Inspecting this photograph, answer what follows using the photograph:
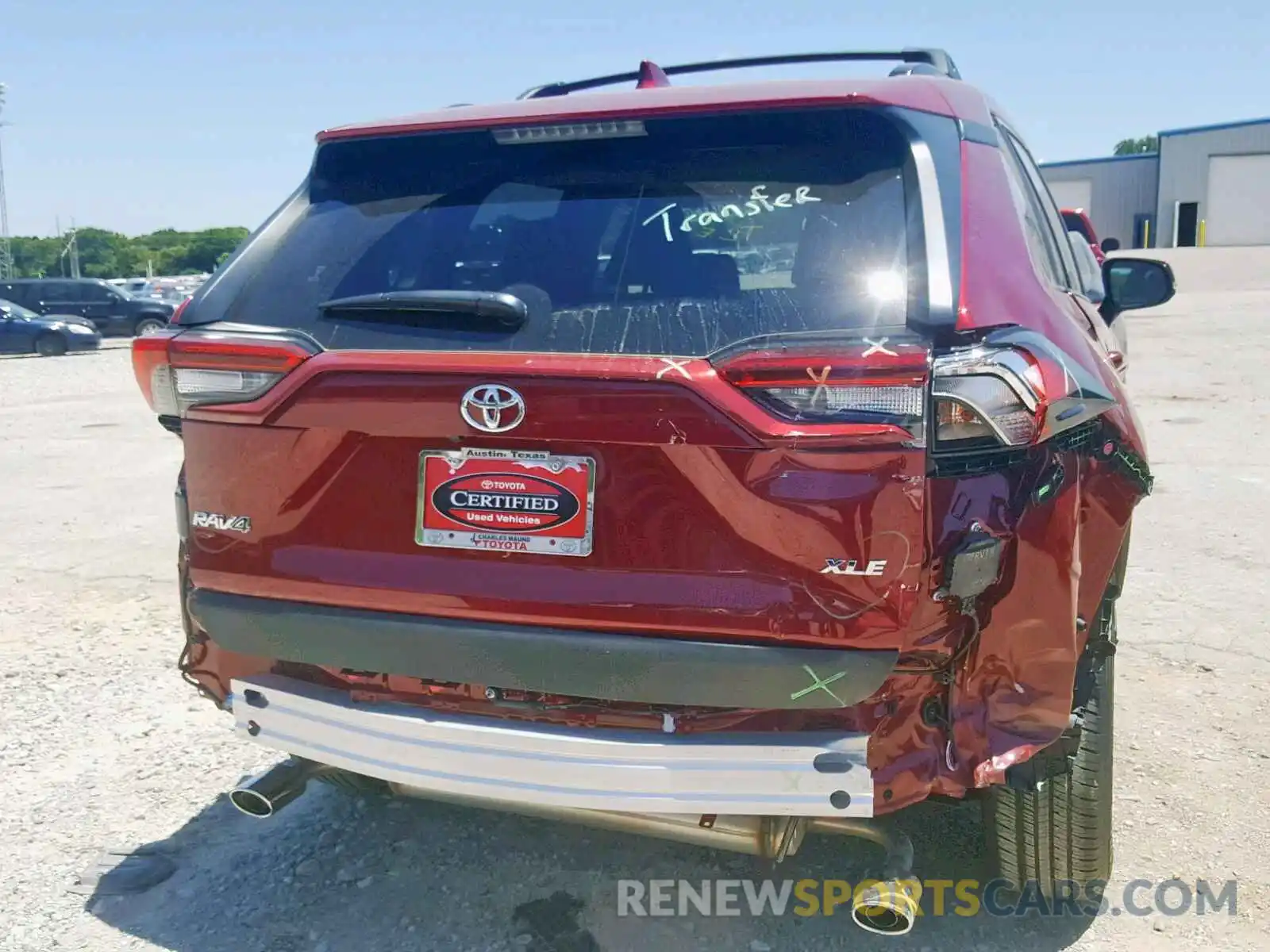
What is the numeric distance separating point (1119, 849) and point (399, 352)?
237 centimetres

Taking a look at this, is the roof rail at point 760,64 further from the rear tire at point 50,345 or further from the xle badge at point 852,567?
the rear tire at point 50,345

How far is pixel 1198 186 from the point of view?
51.3 m

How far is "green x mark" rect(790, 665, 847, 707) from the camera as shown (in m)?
2.04

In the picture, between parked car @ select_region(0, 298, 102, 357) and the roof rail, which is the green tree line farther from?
the roof rail

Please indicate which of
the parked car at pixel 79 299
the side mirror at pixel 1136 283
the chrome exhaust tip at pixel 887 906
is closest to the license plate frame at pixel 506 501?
the chrome exhaust tip at pixel 887 906

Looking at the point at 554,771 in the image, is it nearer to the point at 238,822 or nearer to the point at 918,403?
the point at 918,403

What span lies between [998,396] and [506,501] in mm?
964

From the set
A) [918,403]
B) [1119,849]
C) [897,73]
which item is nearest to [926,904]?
[1119,849]

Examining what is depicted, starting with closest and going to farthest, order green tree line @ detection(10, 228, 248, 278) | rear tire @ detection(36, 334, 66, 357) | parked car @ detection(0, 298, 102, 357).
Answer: parked car @ detection(0, 298, 102, 357)
rear tire @ detection(36, 334, 66, 357)
green tree line @ detection(10, 228, 248, 278)

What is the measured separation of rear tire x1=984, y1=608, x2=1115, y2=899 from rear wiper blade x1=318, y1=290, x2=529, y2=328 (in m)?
1.52

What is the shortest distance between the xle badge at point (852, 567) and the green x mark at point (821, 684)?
188mm

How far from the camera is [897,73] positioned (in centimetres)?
268

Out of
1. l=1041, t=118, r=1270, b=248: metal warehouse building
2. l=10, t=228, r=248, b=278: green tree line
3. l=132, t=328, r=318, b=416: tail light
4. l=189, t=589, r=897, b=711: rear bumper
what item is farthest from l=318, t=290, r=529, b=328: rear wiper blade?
l=10, t=228, r=248, b=278: green tree line

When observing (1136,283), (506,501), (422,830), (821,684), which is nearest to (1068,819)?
(821,684)
